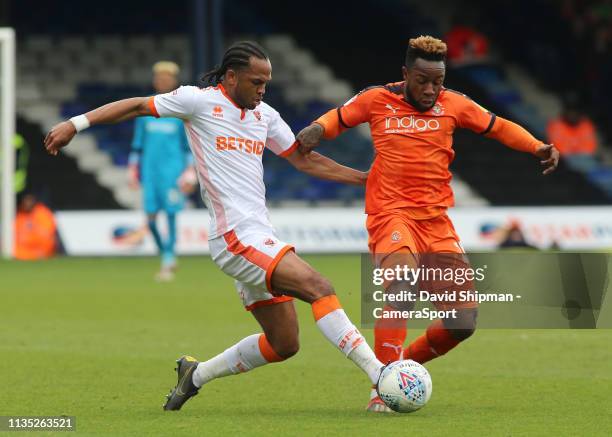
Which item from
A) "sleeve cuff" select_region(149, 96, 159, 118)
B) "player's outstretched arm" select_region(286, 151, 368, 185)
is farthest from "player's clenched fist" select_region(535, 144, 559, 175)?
"sleeve cuff" select_region(149, 96, 159, 118)

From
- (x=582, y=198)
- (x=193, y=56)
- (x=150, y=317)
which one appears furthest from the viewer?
(x=582, y=198)

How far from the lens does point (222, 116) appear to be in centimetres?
756

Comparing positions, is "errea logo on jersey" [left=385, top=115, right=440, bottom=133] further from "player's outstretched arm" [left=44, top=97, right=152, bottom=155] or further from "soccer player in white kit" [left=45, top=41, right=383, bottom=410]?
"player's outstretched arm" [left=44, top=97, right=152, bottom=155]

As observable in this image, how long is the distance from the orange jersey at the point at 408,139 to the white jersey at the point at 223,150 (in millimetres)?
810

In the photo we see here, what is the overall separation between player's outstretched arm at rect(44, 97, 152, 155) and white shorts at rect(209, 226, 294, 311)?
0.82 meters

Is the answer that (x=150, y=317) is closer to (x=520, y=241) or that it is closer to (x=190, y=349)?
(x=190, y=349)

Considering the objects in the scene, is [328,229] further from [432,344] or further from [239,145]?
[239,145]

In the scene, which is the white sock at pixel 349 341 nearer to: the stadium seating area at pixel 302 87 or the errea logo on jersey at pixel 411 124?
the errea logo on jersey at pixel 411 124

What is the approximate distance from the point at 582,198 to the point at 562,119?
5.23ft

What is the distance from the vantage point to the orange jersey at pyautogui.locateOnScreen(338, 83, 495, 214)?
26.7 feet

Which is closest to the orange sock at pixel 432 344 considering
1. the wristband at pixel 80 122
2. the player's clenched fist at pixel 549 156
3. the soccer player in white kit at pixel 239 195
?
the soccer player in white kit at pixel 239 195

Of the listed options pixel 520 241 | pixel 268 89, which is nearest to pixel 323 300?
pixel 520 241

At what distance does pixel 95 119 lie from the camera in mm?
7258

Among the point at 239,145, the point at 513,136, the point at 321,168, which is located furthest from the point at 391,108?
the point at 239,145
